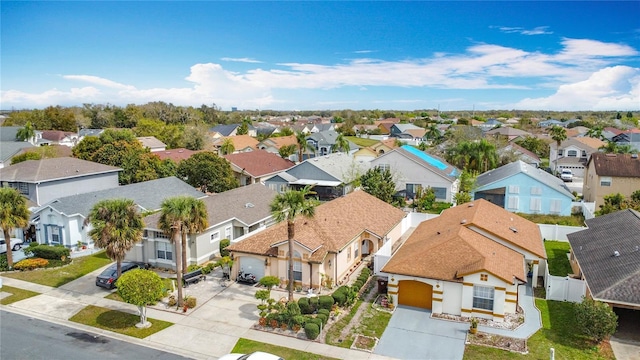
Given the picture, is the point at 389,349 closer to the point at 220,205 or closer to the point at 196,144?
the point at 220,205

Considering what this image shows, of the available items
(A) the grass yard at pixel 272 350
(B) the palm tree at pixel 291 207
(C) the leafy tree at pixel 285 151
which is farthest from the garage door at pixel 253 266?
(C) the leafy tree at pixel 285 151

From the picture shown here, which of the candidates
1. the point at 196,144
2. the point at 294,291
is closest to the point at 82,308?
the point at 294,291

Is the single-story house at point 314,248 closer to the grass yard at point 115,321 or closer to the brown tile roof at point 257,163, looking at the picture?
the grass yard at point 115,321

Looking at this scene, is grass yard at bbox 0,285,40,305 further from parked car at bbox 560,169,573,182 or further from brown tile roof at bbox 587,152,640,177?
parked car at bbox 560,169,573,182

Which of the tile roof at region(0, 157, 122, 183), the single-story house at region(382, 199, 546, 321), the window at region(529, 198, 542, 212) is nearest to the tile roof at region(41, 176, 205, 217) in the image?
the tile roof at region(0, 157, 122, 183)

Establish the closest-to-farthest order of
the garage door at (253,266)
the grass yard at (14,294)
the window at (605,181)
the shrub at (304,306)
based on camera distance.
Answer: the shrub at (304,306)
the grass yard at (14,294)
the garage door at (253,266)
the window at (605,181)

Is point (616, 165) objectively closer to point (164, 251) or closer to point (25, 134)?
point (164, 251)
